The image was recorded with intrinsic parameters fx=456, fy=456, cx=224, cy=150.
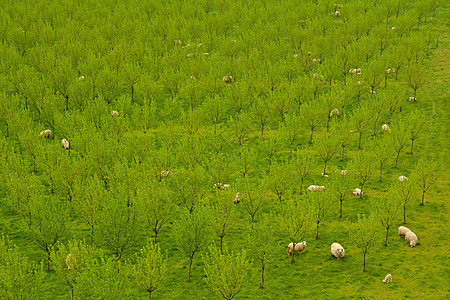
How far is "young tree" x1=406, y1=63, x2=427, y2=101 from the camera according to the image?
80.7 metres

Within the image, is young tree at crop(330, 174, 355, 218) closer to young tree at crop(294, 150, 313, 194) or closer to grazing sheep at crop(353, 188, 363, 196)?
young tree at crop(294, 150, 313, 194)

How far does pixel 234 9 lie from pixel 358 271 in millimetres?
93453

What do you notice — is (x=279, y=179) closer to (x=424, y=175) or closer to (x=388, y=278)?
(x=388, y=278)

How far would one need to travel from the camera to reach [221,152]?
64.5 metres

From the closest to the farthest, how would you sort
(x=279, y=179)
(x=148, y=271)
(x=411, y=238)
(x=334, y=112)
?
(x=148, y=271) < (x=411, y=238) < (x=279, y=179) < (x=334, y=112)

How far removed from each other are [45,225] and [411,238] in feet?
123

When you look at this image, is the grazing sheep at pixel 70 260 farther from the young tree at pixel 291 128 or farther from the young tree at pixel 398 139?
the young tree at pixel 398 139

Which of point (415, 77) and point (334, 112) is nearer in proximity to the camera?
point (334, 112)

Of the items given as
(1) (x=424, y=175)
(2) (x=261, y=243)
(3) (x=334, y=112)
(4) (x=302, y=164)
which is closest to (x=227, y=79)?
(3) (x=334, y=112)

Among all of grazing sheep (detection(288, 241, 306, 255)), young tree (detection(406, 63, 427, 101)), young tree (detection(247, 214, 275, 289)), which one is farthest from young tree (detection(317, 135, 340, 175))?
young tree (detection(406, 63, 427, 101))

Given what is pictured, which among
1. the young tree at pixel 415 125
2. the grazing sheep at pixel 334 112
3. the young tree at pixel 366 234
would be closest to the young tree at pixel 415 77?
the grazing sheep at pixel 334 112

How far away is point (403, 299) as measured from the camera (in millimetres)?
39875

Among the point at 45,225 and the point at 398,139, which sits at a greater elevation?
the point at 45,225

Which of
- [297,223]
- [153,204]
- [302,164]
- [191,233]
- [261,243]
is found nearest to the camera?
[261,243]
